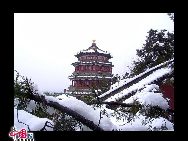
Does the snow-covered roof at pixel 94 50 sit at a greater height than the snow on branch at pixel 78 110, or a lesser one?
greater

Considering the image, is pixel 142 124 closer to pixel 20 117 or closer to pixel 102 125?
pixel 102 125

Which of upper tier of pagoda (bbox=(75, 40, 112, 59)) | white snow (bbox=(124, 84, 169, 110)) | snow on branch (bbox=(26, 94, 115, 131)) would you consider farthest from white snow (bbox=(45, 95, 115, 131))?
upper tier of pagoda (bbox=(75, 40, 112, 59))

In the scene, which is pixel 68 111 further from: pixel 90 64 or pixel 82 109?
pixel 90 64

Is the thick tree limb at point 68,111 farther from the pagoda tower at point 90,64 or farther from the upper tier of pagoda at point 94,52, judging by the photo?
the upper tier of pagoda at point 94,52

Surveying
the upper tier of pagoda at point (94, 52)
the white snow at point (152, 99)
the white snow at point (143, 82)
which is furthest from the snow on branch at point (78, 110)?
the upper tier of pagoda at point (94, 52)

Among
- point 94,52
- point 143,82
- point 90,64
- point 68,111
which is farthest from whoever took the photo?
point 94,52

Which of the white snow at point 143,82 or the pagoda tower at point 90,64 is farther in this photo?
the pagoda tower at point 90,64

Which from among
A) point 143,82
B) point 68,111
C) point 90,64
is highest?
point 90,64

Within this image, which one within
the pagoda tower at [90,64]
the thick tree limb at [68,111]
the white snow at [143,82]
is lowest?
the thick tree limb at [68,111]

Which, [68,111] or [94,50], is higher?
[94,50]

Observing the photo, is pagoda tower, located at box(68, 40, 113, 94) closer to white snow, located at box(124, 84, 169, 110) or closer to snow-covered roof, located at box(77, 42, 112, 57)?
snow-covered roof, located at box(77, 42, 112, 57)

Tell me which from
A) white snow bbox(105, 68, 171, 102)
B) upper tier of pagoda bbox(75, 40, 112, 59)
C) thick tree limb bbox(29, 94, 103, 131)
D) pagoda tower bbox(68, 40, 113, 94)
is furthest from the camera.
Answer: upper tier of pagoda bbox(75, 40, 112, 59)

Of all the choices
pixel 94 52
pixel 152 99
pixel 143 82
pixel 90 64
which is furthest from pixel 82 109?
pixel 94 52
